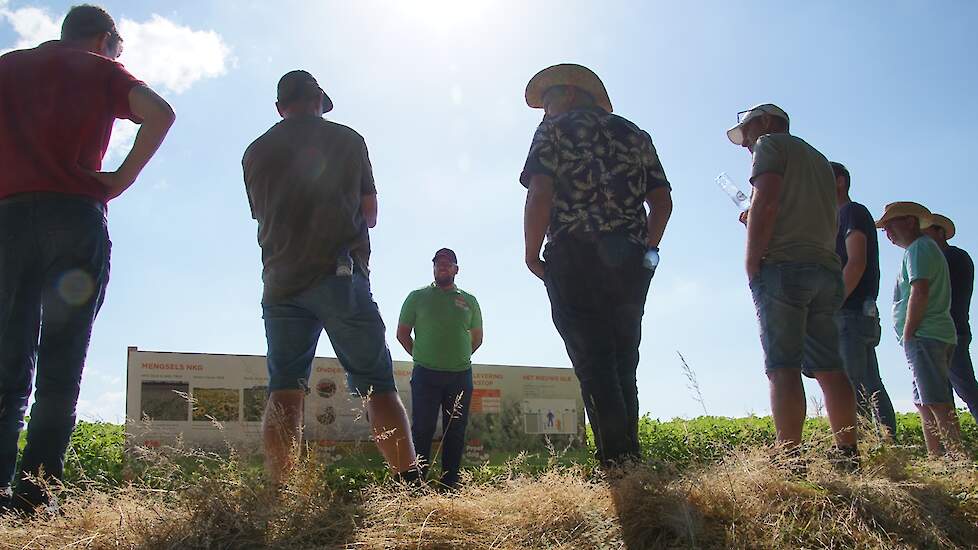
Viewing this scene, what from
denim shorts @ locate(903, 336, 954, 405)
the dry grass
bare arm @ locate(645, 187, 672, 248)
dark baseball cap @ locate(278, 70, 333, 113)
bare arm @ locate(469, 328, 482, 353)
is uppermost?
dark baseball cap @ locate(278, 70, 333, 113)

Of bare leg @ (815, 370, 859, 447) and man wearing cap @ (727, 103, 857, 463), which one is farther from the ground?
man wearing cap @ (727, 103, 857, 463)

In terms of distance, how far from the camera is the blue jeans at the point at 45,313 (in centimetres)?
308

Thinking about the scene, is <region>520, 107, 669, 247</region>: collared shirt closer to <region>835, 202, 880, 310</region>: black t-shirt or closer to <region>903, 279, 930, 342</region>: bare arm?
<region>835, 202, 880, 310</region>: black t-shirt

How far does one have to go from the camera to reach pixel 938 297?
17.9 feet

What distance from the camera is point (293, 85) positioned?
12.7 ft

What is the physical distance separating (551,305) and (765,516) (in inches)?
57.4

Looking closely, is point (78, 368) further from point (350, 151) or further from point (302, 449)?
point (350, 151)

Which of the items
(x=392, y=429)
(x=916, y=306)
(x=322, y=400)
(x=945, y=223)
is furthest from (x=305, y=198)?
(x=945, y=223)

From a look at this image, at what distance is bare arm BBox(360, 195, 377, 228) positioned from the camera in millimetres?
3809

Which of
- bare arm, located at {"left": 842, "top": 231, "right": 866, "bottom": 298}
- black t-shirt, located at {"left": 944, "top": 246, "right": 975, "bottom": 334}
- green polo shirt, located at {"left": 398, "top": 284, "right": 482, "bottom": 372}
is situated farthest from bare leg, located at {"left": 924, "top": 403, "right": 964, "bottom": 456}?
green polo shirt, located at {"left": 398, "top": 284, "right": 482, "bottom": 372}

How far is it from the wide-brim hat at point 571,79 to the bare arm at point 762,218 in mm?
915

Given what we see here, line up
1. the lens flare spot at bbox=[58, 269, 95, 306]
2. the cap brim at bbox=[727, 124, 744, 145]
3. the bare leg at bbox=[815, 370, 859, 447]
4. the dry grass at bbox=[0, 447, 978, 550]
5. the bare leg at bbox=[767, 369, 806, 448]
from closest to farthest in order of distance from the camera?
the dry grass at bbox=[0, 447, 978, 550] → the lens flare spot at bbox=[58, 269, 95, 306] → the bare leg at bbox=[767, 369, 806, 448] → the bare leg at bbox=[815, 370, 859, 447] → the cap brim at bbox=[727, 124, 744, 145]

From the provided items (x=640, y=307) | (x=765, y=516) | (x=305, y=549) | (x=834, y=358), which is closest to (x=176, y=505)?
(x=305, y=549)

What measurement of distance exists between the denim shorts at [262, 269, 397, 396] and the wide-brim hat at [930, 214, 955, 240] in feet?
17.2
